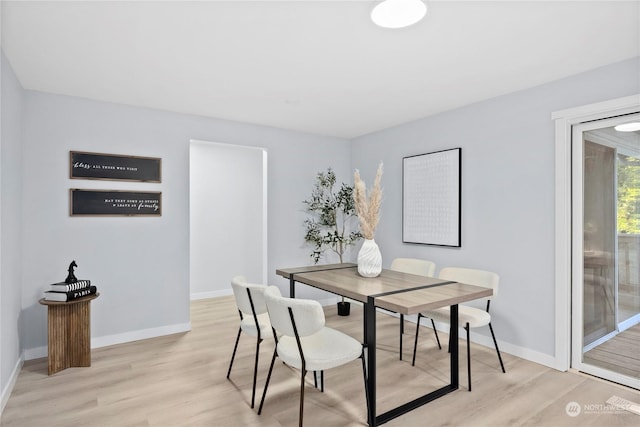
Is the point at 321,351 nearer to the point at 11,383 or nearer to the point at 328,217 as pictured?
the point at 11,383

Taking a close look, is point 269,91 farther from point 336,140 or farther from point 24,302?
point 24,302

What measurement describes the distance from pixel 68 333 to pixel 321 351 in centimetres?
234

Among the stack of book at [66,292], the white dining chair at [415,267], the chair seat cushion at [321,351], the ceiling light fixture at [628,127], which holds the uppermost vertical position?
the ceiling light fixture at [628,127]

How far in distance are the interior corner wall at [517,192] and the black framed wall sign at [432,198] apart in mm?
88

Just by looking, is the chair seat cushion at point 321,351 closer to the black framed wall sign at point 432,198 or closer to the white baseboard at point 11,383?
the white baseboard at point 11,383

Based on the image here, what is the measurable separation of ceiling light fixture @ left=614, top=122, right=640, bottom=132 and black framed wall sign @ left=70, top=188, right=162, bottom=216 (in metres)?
4.22

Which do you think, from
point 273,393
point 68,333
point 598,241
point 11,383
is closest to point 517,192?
point 598,241

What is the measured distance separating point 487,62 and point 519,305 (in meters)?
2.15

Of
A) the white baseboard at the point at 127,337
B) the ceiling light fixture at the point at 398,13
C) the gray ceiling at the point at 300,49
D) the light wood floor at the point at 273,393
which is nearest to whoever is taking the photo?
the ceiling light fixture at the point at 398,13

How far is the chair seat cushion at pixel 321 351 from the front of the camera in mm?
2037

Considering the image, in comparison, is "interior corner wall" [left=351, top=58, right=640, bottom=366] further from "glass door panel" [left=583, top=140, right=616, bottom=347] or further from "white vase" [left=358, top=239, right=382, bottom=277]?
"white vase" [left=358, top=239, right=382, bottom=277]

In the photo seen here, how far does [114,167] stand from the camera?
3.58 metres

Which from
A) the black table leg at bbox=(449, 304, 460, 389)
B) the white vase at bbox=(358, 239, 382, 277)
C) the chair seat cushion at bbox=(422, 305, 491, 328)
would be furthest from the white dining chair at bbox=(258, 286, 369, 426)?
the chair seat cushion at bbox=(422, 305, 491, 328)

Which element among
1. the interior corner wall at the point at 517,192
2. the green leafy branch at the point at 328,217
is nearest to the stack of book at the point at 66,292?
the green leafy branch at the point at 328,217
